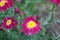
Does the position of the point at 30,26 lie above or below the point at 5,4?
below

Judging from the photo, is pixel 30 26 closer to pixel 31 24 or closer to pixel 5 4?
pixel 31 24

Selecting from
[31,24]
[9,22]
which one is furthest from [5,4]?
[31,24]

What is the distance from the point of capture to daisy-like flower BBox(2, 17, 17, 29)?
1.90 metres

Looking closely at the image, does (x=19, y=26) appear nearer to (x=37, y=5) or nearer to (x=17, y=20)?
(x=17, y=20)

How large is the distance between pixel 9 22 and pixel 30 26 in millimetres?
182

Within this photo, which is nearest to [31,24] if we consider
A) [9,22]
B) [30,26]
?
[30,26]

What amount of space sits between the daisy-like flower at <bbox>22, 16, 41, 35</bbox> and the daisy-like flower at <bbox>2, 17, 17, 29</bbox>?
0.10 metres

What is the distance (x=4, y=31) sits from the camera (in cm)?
206

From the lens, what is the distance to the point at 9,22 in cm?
194

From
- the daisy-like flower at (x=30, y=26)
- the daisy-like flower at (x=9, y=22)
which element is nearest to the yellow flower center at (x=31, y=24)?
the daisy-like flower at (x=30, y=26)

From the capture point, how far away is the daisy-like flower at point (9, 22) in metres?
1.90

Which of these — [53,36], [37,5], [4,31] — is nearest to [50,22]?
[53,36]

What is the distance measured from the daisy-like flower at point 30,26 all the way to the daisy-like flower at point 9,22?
3.9 inches

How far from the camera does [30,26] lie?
1875 millimetres
